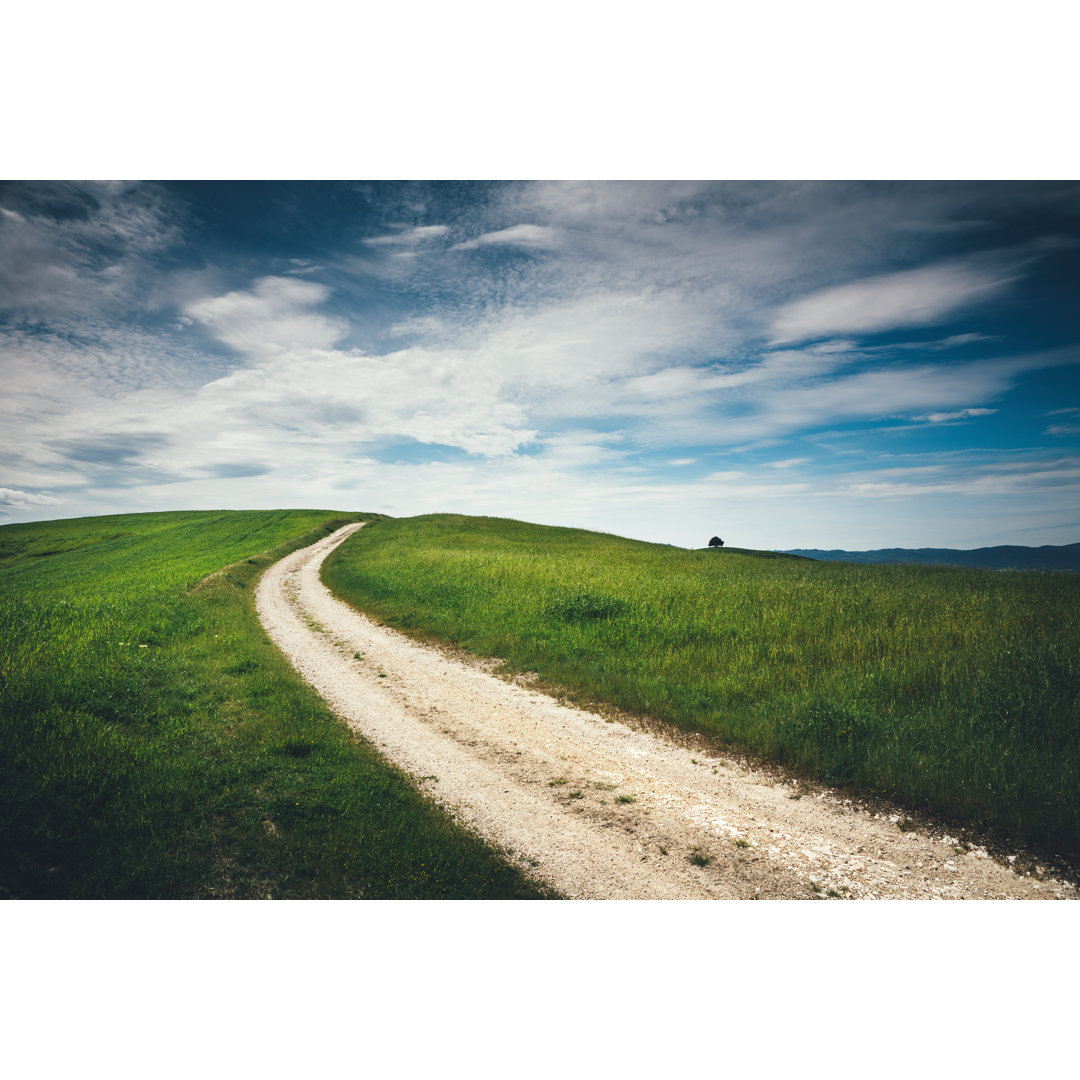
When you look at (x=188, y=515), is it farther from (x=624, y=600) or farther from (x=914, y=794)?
(x=914, y=794)

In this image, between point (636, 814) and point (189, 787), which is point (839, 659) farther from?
point (189, 787)

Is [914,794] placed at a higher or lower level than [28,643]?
lower

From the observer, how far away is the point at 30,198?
8680 mm

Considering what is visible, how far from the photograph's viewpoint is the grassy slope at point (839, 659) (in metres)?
7.33

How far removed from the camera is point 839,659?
11406 mm

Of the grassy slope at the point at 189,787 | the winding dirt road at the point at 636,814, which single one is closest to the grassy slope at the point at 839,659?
the winding dirt road at the point at 636,814

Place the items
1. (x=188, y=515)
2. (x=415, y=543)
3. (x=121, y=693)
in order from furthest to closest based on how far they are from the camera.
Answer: (x=188, y=515), (x=415, y=543), (x=121, y=693)

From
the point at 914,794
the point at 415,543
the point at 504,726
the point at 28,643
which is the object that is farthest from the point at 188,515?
the point at 914,794

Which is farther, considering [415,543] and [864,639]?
[415,543]

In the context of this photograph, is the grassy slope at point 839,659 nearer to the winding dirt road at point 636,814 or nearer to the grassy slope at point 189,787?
the winding dirt road at point 636,814

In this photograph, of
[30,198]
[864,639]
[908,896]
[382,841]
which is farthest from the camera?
[864,639]

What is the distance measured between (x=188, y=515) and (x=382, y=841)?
94.7 metres

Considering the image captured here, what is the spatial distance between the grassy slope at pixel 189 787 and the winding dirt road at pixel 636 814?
0.81 m

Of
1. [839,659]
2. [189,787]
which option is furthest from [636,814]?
[839,659]
